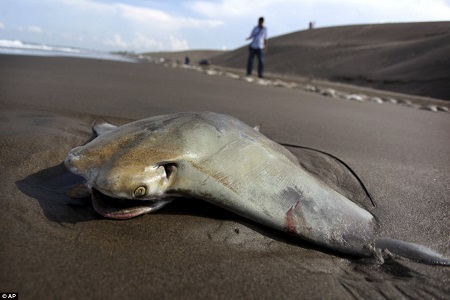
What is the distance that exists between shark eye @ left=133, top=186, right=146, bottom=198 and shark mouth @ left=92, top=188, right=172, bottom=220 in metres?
0.16

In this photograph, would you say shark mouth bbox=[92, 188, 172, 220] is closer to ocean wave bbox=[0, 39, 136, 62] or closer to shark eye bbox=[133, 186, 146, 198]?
shark eye bbox=[133, 186, 146, 198]

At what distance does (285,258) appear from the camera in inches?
65.8

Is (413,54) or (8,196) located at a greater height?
(413,54)

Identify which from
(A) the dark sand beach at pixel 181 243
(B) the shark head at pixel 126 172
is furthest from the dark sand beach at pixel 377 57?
(B) the shark head at pixel 126 172

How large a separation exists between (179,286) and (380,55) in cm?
1652

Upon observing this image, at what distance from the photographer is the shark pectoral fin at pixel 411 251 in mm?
1732

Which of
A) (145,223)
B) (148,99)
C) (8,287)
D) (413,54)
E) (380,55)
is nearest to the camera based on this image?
(8,287)

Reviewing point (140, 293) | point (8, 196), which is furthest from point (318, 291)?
point (8, 196)

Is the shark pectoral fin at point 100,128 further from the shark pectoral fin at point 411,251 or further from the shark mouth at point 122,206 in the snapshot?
the shark pectoral fin at point 411,251

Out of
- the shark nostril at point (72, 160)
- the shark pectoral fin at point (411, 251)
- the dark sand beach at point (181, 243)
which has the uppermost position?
the shark nostril at point (72, 160)

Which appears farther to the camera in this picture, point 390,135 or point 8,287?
point 390,135

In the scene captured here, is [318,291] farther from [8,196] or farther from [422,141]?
[422,141]

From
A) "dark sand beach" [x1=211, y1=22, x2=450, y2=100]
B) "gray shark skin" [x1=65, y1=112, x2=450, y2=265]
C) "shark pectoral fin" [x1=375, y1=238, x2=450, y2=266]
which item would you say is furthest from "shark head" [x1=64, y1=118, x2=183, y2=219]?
"dark sand beach" [x1=211, y1=22, x2=450, y2=100]

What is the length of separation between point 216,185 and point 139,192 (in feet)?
1.22
